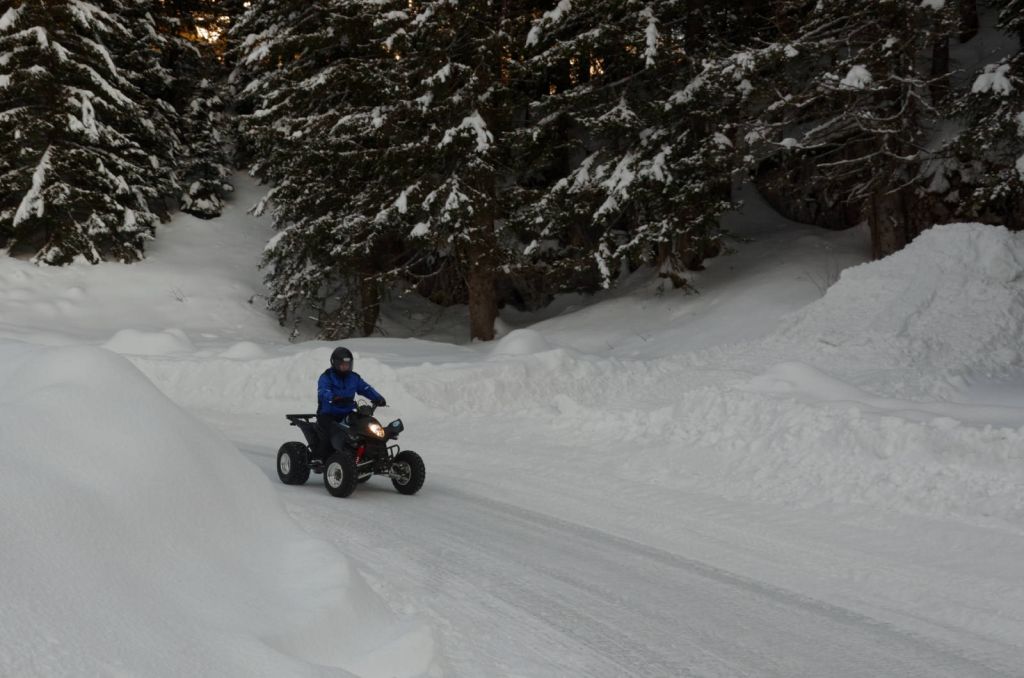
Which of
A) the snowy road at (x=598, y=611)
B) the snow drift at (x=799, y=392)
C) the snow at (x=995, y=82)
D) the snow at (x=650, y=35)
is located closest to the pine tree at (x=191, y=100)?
the snow drift at (x=799, y=392)

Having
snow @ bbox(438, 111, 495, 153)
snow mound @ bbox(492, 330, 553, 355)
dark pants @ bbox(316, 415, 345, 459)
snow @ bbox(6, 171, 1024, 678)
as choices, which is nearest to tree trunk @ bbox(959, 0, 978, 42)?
snow @ bbox(6, 171, 1024, 678)

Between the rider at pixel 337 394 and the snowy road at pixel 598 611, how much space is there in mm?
1720

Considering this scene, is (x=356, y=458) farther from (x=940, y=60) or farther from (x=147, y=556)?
(x=940, y=60)

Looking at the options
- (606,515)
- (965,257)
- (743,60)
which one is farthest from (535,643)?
(743,60)

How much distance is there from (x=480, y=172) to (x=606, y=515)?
39.1 ft

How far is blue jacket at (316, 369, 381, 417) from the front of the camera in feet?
30.5

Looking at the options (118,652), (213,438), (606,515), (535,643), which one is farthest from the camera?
(606,515)

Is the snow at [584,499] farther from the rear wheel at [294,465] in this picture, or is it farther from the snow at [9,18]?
the snow at [9,18]

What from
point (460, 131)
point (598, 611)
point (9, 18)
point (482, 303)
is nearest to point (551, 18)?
point (460, 131)

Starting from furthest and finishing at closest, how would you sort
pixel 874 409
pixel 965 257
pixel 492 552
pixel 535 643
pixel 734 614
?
1. pixel 965 257
2. pixel 874 409
3. pixel 492 552
4. pixel 734 614
5. pixel 535 643

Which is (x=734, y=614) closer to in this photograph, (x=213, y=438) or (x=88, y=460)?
(x=213, y=438)

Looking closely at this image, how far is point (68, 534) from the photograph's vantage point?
3.40 m

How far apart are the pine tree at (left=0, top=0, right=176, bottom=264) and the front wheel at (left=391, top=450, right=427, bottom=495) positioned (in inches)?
693

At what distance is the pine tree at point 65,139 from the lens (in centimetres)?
2216
